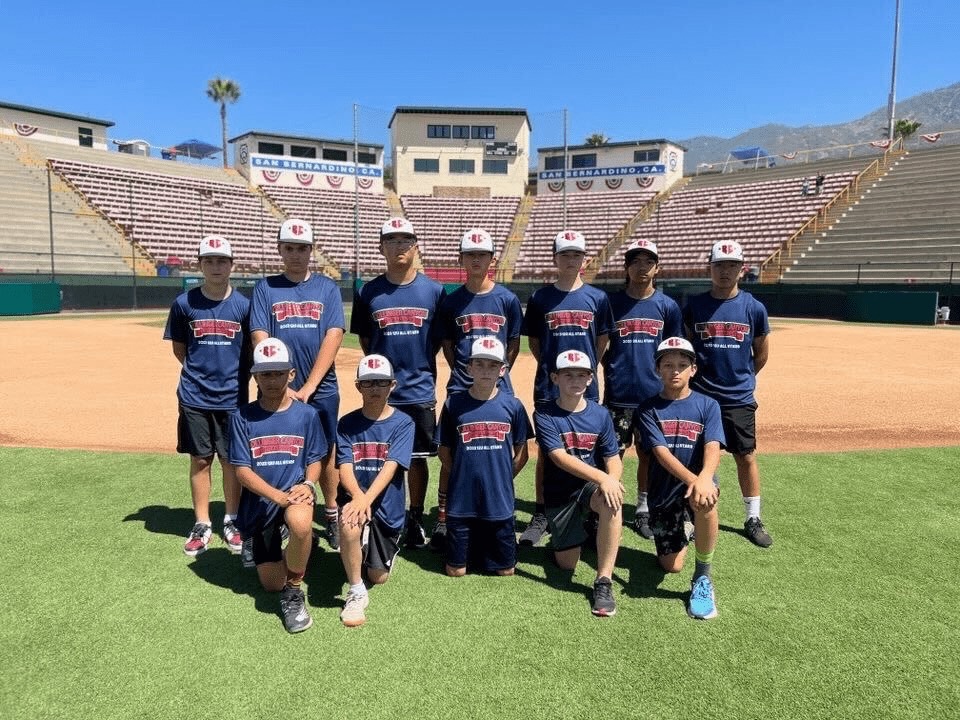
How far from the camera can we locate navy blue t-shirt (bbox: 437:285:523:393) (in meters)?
4.96

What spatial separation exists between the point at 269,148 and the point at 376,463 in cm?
5848

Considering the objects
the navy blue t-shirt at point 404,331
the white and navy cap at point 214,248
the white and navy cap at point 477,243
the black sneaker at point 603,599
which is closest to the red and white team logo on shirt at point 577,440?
the black sneaker at point 603,599

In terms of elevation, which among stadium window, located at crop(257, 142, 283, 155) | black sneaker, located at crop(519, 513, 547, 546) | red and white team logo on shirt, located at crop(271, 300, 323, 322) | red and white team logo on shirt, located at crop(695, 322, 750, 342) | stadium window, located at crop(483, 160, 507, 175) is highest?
stadium window, located at crop(257, 142, 283, 155)

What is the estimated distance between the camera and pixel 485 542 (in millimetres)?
4406

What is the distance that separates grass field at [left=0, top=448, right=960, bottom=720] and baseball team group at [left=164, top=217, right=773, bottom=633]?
8.1 inches

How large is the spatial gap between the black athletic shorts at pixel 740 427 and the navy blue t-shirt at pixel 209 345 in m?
4.08

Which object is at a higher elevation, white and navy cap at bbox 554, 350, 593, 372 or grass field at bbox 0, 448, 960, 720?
white and navy cap at bbox 554, 350, 593, 372

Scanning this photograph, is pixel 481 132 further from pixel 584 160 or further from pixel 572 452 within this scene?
pixel 572 452

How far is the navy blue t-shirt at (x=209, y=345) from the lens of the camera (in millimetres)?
4867

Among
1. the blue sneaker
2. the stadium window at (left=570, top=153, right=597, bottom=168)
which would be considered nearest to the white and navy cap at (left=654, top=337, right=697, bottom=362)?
the blue sneaker

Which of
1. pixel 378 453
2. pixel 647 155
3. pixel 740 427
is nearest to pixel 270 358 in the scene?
pixel 378 453

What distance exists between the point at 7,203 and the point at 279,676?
150ft

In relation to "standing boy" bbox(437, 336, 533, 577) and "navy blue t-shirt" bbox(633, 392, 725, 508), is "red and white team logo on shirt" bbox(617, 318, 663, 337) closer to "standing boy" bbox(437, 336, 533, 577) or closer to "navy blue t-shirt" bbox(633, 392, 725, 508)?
"navy blue t-shirt" bbox(633, 392, 725, 508)

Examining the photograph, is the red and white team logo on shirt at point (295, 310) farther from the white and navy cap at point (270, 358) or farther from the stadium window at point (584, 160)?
the stadium window at point (584, 160)
